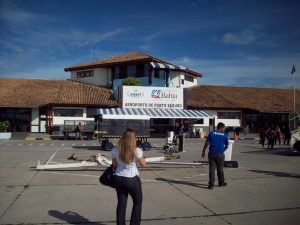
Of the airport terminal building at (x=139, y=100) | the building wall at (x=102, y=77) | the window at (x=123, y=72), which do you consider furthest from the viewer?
the building wall at (x=102, y=77)

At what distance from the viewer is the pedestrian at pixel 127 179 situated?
504 cm

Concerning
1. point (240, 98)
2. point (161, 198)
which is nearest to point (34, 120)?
point (240, 98)

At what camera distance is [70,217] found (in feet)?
20.3

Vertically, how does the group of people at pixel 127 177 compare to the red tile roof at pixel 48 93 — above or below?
below

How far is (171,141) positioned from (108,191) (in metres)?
11.6

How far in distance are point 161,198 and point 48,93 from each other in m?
30.6

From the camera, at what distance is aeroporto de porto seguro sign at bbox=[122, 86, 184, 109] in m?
34.8

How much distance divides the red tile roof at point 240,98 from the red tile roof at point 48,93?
9.32 meters

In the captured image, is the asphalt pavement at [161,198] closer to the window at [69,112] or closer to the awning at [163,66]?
the window at [69,112]

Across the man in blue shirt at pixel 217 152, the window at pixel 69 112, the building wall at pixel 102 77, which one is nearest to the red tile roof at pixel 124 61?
the building wall at pixel 102 77

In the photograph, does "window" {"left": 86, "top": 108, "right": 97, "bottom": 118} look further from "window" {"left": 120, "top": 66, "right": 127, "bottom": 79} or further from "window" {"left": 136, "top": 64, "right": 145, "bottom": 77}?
"window" {"left": 136, "top": 64, "right": 145, "bottom": 77}

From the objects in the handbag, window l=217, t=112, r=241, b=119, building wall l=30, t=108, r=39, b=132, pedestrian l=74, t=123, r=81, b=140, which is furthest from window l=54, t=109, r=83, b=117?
the handbag

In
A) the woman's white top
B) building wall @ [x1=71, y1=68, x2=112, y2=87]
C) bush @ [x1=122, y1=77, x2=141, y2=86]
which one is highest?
building wall @ [x1=71, y1=68, x2=112, y2=87]

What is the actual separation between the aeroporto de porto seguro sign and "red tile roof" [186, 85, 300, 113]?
182 centimetres
